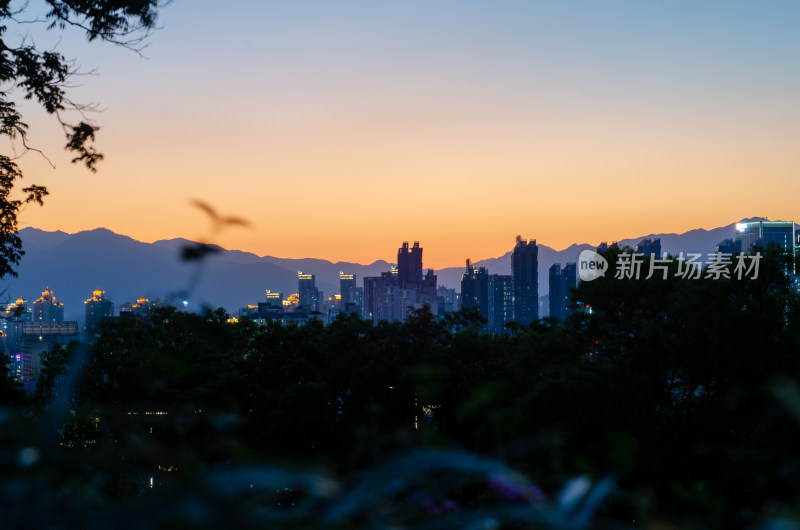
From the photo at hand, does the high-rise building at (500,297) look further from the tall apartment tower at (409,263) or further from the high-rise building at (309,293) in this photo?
the high-rise building at (309,293)

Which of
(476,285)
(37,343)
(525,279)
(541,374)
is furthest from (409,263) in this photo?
(541,374)

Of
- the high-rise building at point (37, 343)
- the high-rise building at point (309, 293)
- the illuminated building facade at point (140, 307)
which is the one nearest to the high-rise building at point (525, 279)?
the high-rise building at point (309, 293)

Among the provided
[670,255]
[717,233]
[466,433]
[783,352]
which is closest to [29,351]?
[466,433]

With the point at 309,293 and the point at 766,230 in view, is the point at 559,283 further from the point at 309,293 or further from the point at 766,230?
the point at 309,293

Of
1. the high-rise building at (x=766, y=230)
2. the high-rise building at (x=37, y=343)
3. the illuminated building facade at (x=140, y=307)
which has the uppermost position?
the high-rise building at (x=766, y=230)

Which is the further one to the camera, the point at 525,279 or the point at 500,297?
the point at 500,297

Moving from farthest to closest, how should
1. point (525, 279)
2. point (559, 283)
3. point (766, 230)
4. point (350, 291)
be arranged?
1. point (350, 291)
2. point (525, 279)
3. point (559, 283)
4. point (766, 230)

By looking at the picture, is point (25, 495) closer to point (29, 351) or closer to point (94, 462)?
point (94, 462)

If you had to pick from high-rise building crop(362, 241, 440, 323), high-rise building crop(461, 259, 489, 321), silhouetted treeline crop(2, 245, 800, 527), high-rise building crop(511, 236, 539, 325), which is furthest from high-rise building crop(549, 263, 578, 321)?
silhouetted treeline crop(2, 245, 800, 527)
